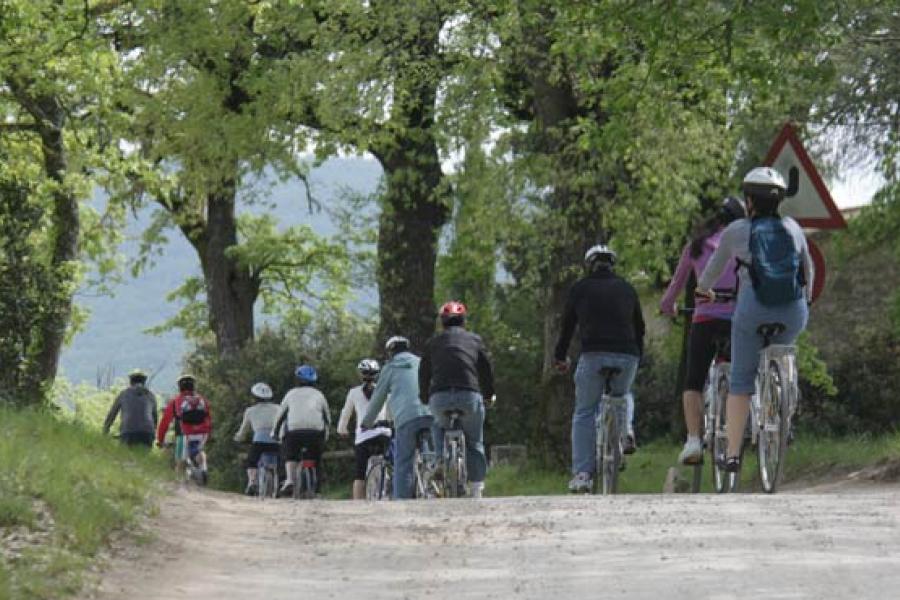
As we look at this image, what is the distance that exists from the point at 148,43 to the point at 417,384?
1649 centimetres

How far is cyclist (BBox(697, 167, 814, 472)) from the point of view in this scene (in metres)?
14.8

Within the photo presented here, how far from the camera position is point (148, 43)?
116 ft

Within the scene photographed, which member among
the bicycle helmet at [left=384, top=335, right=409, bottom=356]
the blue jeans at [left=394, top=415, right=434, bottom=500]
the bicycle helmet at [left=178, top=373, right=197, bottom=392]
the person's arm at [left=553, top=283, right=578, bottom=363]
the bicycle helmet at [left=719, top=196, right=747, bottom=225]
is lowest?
the blue jeans at [left=394, top=415, right=434, bottom=500]

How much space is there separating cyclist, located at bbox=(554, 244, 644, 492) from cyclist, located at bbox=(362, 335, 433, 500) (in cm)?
257

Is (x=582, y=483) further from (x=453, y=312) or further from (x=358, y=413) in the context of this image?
(x=358, y=413)

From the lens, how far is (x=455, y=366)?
1852 centimetres

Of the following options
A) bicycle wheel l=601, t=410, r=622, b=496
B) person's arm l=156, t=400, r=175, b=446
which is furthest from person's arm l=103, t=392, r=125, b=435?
bicycle wheel l=601, t=410, r=622, b=496

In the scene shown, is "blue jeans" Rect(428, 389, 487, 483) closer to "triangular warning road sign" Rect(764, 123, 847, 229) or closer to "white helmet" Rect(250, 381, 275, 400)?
"triangular warning road sign" Rect(764, 123, 847, 229)

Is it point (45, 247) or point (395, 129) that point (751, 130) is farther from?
point (45, 247)

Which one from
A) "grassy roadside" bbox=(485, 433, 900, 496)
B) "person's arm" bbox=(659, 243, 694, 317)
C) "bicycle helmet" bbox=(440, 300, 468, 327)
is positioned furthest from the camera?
"grassy roadside" bbox=(485, 433, 900, 496)

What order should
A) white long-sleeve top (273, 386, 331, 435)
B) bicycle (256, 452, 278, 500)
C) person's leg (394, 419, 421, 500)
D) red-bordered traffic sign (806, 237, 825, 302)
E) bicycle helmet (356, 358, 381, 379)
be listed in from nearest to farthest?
1. red-bordered traffic sign (806, 237, 825, 302)
2. person's leg (394, 419, 421, 500)
3. bicycle helmet (356, 358, 381, 379)
4. white long-sleeve top (273, 386, 331, 435)
5. bicycle (256, 452, 278, 500)

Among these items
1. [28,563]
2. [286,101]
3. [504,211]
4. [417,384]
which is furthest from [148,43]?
[28,563]

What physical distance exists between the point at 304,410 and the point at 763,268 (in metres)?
10.6

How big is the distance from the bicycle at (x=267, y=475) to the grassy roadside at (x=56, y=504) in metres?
9.73
